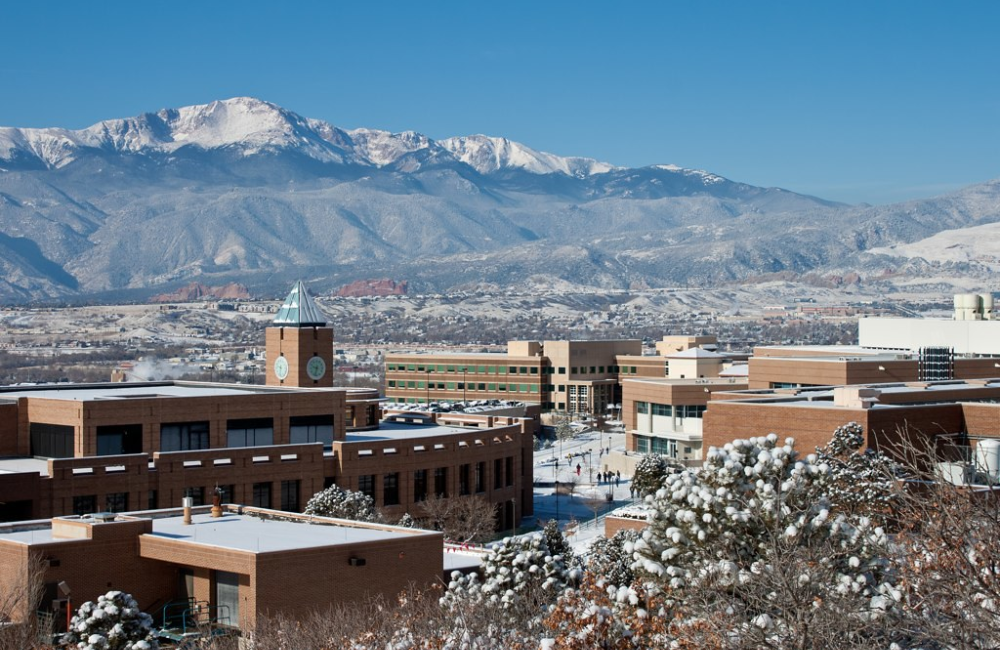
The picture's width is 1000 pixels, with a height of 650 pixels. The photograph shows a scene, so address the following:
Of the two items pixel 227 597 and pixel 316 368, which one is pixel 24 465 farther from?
pixel 227 597

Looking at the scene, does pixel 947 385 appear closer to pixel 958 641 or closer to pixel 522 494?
pixel 522 494

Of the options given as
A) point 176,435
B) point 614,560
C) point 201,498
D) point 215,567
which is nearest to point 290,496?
point 201,498

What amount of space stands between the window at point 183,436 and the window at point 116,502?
246 inches

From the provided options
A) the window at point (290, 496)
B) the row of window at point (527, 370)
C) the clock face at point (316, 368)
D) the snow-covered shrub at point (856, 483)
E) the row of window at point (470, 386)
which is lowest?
the window at point (290, 496)

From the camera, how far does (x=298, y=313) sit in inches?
3570

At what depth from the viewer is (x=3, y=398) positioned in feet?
237

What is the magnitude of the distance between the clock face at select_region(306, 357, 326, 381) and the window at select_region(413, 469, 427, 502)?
47.1 ft

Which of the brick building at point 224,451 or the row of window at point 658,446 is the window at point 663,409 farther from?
the brick building at point 224,451

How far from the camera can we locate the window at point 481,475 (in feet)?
271

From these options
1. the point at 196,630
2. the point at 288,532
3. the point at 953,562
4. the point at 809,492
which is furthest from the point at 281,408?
the point at 953,562

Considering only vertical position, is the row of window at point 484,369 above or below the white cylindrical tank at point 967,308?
below

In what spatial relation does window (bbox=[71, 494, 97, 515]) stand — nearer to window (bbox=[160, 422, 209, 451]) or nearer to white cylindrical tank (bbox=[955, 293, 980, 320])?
window (bbox=[160, 422, 209, 451])

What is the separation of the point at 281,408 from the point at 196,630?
1351 inches

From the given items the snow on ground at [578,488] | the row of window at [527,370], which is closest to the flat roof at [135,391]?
the snow on ground at [578,488]
